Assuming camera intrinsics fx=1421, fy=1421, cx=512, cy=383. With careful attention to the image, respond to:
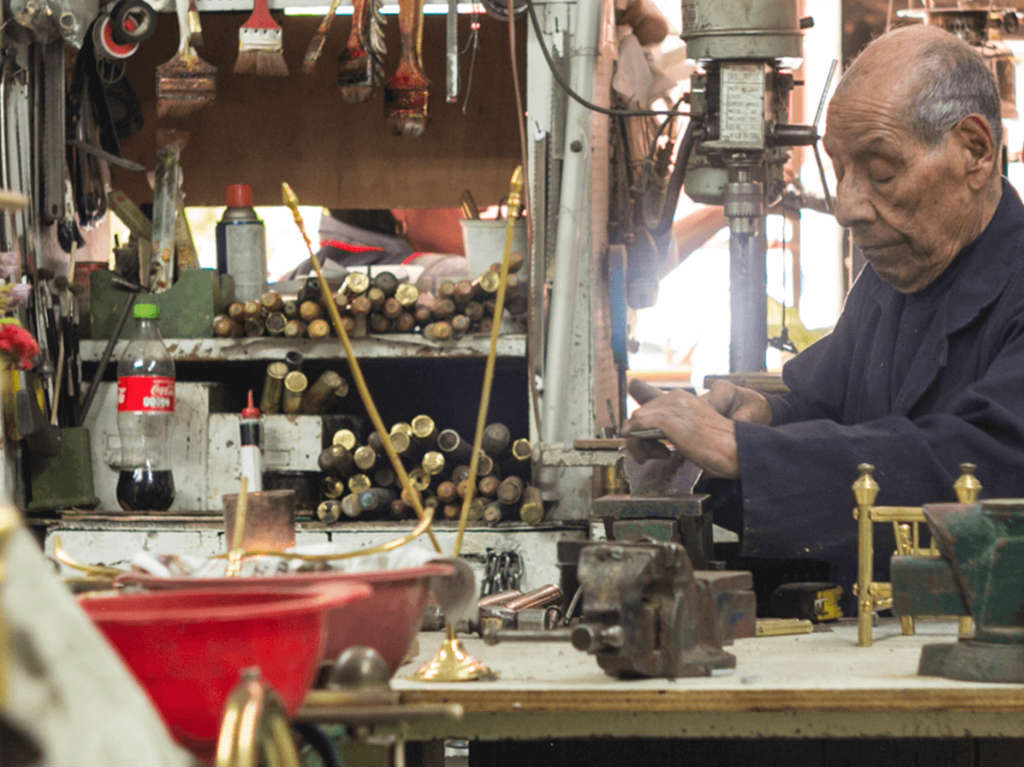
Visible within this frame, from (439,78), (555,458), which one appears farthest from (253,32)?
(555,458)

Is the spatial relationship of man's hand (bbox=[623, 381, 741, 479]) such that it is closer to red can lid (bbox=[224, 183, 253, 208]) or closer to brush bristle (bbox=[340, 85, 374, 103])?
brush bristle (bbox=[340, 85, 374, 103])

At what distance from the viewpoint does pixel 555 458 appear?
3.12m

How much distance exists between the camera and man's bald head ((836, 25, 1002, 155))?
247cm

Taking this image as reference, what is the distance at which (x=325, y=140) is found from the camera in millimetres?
4773

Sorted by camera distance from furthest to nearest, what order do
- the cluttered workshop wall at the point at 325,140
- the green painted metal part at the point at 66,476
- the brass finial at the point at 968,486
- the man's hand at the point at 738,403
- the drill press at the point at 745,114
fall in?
1. the cluttered workshop wall at the point at 325,140
2. the green painted metal part at the point at 66,476
3. the drill press at the point at 745,114
4. the man's hand at the point at 738,403
5. the brass finial at the point at 968,486

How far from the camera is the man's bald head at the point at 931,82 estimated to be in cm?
247

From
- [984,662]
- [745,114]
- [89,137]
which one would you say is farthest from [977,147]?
[89,137]

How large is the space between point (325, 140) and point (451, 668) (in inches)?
135

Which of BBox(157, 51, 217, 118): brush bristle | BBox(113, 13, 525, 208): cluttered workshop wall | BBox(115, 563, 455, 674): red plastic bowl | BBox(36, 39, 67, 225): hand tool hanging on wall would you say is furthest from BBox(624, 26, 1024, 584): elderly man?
BBox(113, 13, 525, 208): cluttered workshop wall

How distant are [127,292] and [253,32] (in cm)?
81

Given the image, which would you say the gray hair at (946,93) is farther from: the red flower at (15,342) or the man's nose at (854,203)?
the red flower at (15,342)

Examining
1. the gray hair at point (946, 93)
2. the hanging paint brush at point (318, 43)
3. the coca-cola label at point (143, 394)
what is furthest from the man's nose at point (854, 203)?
the coca-cola label at point (143, 394)

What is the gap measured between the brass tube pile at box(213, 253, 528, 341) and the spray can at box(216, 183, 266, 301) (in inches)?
7.0

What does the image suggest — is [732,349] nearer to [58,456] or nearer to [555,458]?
[555,458]
